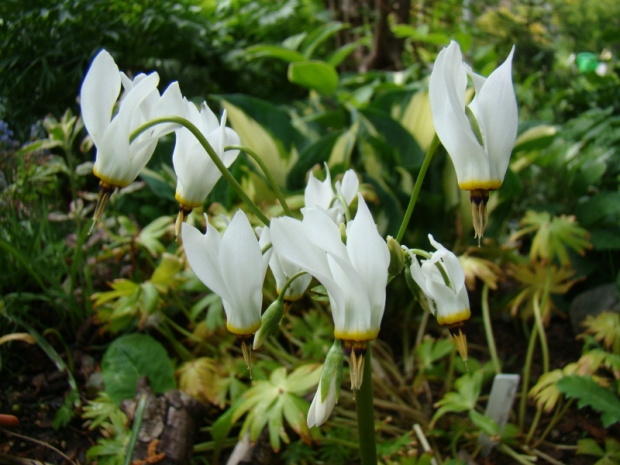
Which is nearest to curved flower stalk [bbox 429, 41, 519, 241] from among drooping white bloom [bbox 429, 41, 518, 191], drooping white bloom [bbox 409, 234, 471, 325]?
drooping white bloom [bbox 429, 41, 518, 191]

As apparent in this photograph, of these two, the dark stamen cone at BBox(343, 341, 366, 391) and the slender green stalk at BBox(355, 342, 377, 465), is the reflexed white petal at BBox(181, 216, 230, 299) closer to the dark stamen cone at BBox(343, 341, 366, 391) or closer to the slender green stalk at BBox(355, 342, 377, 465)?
the dark stamen cone at BBox(343, 341, 366, 391)

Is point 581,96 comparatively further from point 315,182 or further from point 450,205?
point 315,182

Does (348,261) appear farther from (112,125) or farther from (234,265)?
(112,125)

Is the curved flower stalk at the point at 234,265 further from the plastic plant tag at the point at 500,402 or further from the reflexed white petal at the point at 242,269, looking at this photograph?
the plastic plant tag at the point at 500,402

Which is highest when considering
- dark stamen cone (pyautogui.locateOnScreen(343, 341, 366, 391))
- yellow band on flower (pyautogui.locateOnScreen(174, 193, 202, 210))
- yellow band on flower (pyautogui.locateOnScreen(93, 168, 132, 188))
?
yellow band on flower (pyautogui.locateOnScreen(93, 168, 132, 188))

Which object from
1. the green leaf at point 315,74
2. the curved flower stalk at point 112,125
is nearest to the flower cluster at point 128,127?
the curved flower stalk at point 112,125

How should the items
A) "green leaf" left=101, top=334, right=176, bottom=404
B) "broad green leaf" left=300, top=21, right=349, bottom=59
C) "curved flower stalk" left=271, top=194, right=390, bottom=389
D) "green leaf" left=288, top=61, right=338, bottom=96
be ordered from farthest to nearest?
"broad green leaf" left=300, top=21, right=349, bottom=59 → "green leaf" left=288, top=61, right=338, bottom=96 → "green leaf" left=101, top=334, right=176, bottom=404 → "curved flower stalk" left=271, top=194, right=390, bottom=389

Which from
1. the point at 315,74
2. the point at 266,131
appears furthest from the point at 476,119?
the point at 315,74
